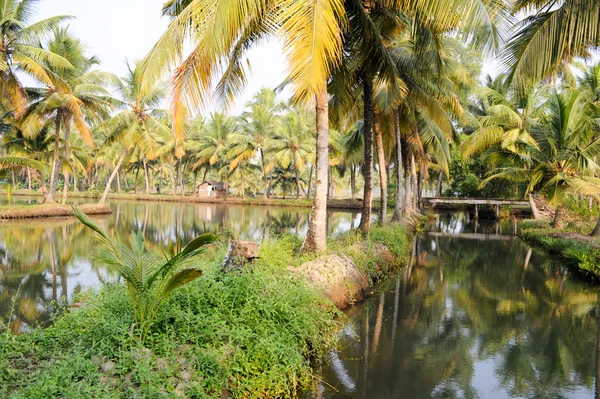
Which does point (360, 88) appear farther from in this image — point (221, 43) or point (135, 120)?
point (135, 120)

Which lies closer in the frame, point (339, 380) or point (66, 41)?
point (339, 380)

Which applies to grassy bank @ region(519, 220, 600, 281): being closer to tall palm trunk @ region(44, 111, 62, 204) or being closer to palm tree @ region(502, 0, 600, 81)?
palm tree @ region(502, 0, 600, 81)

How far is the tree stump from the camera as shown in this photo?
535 centimetres

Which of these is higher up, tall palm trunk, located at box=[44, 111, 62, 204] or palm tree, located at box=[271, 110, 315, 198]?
palm tree, located at box=[271, 110, 315, 198]

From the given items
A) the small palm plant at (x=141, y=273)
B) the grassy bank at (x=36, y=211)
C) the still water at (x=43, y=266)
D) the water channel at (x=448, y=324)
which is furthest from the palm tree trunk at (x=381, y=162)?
the grassy bank at (x=36, y=211)

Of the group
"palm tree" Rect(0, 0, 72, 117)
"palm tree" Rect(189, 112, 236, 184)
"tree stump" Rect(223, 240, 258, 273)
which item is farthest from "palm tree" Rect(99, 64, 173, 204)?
"tree stump" Rect(223, 240, 258, 273)

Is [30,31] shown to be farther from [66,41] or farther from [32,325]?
[32,325]

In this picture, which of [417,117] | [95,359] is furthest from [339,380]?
[417,117]

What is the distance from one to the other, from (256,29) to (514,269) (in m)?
9.92

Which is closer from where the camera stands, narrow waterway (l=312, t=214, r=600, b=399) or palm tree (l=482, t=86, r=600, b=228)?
narrow waterway (l=312, t=214, r=600, b=399)

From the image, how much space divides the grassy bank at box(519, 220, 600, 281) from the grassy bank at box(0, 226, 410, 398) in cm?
865

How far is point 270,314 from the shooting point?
483 cm

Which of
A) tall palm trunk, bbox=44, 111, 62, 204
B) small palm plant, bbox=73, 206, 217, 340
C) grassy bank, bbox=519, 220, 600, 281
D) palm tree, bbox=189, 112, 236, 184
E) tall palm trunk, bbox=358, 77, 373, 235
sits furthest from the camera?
palm tree, bbox=189, 112, 236, 184

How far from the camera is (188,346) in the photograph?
3.90 m
